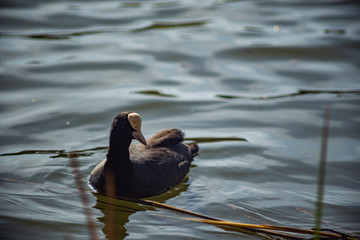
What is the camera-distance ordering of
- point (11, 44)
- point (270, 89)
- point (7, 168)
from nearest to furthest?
point (7, 168) → point (270, 89) → point (11, 44)

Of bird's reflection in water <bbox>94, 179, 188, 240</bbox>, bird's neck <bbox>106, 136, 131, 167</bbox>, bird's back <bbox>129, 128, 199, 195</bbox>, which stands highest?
bird's neck <bbox>106, 136, 131, 167</bbox>

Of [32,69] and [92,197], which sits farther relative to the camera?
[32,69]

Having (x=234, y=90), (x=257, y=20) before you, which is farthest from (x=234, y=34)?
(x=234, y=90)

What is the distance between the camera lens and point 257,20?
10867 mm

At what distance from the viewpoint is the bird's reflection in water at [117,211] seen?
4.35 metres

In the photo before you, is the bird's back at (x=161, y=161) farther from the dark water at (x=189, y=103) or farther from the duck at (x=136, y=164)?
the dark water at (x=189, y=103)

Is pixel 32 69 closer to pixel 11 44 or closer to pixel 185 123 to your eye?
pixel 11 44

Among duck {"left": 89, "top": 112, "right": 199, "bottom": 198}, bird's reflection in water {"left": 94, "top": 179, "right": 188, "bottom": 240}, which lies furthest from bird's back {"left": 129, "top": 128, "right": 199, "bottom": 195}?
bird's reflection in water {"left": 94, "top": 179, "right": 188, "bottom": 240}

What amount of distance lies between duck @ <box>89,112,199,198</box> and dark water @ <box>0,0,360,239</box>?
154 mm

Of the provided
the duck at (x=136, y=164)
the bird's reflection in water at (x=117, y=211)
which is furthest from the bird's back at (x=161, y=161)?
the bird's reflection in water at (x=117, y=211)

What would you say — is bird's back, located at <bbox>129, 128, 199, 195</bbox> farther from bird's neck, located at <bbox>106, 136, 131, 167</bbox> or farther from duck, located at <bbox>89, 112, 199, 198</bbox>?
bird's neck, located at <bbox>106, 136, 131, 167</bbox>

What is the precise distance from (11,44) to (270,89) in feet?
16.3

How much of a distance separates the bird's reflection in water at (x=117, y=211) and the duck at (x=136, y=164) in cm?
8

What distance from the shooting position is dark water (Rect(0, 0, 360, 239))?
4716mm
